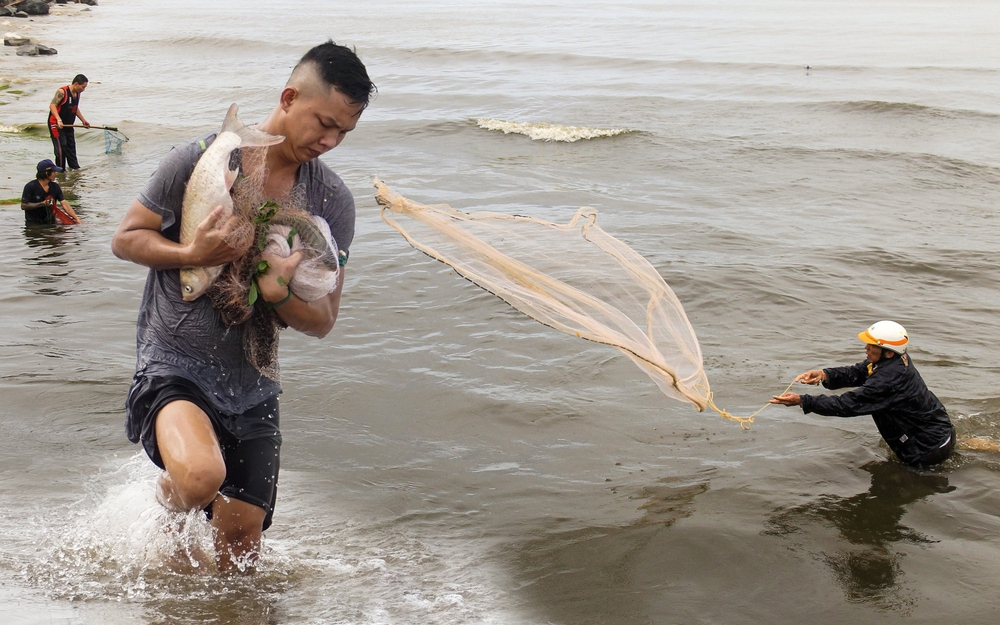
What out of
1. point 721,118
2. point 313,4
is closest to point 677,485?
point 721,118

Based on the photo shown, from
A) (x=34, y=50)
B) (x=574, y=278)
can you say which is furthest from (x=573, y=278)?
(x=34, y=50)

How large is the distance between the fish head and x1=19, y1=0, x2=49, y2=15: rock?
47.9 metres

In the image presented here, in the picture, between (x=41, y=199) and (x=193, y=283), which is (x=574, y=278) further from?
(x=41, y=199)

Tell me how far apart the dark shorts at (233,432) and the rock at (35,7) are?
47708mm

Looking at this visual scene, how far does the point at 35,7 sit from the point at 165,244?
48371 millimetres

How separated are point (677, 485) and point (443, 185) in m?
8.57

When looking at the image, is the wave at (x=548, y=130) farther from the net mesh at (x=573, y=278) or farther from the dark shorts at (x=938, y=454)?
the dark shorts at (x=938, y=454)

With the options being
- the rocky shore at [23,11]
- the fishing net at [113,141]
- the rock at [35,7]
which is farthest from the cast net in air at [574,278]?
the rock at [35,7]

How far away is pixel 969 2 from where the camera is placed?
2309 inches

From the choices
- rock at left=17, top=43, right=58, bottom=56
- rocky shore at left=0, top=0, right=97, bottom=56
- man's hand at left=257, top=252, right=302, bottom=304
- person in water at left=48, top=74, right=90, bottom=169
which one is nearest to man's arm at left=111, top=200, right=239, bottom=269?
man's hand at left=257, top=252, right=302, bottom=304

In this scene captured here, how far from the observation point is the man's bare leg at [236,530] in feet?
10.8

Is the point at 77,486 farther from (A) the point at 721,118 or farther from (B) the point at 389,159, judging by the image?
(A) the point at 721,118

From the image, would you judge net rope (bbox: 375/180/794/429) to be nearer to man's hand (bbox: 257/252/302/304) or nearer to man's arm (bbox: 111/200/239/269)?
man's hand (bbox: 257/252/302/304)

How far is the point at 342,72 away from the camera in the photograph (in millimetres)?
2863
